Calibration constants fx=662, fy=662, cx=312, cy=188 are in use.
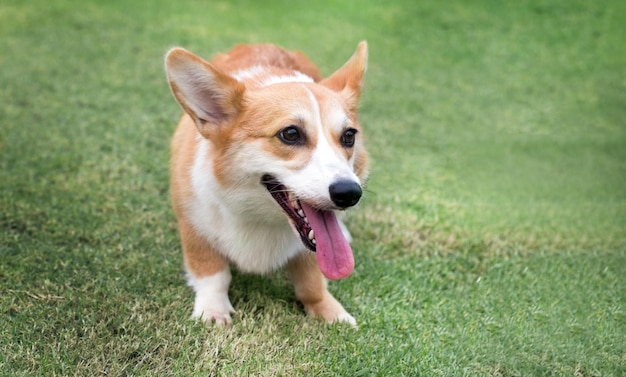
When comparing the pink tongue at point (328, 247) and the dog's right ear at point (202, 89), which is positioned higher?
the dog's right ear at point (202, 89)

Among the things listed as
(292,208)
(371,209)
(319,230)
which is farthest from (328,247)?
(371,209)

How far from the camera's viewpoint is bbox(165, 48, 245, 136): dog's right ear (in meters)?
2.69

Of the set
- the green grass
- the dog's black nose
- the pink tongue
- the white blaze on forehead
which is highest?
the white blaze on forehead

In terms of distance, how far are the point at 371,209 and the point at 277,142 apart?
6.01 feet

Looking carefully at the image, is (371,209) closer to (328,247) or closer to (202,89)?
(328,247)

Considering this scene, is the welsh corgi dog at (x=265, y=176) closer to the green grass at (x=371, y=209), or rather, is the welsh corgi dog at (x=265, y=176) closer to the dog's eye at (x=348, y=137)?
the dog's eye at (x=348, y=137)

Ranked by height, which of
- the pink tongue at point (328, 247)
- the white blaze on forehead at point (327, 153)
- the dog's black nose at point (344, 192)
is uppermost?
the white blaze on forehead at point (327, 153)

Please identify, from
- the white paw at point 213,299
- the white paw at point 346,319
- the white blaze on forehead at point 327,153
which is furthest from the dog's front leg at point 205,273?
the white blaze on forehead at point 327,153

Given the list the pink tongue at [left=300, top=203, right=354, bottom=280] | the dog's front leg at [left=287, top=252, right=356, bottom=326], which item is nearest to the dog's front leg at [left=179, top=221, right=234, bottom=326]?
the dog's front leg at [left=287, top=252, right=356, bottom=326]

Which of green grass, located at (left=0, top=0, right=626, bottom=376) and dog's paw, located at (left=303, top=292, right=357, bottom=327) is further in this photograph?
dog's paw, located at (left=303, top=292, right=357, bottom=327)

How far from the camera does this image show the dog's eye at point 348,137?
280 centimetres

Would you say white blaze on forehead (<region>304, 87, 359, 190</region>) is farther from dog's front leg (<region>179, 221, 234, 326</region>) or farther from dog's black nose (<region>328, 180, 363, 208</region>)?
dog's front leg (<region>179, 221, 234, 326</region>)

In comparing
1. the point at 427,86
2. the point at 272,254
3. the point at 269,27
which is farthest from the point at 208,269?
the point at 269,27

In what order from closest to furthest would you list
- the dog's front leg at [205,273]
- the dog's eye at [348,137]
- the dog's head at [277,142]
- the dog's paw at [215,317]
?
the dog's head at [277,142], the dog's eye at [348,137], the dog's paw at [215,317], the dog's front leg at [205,273]
